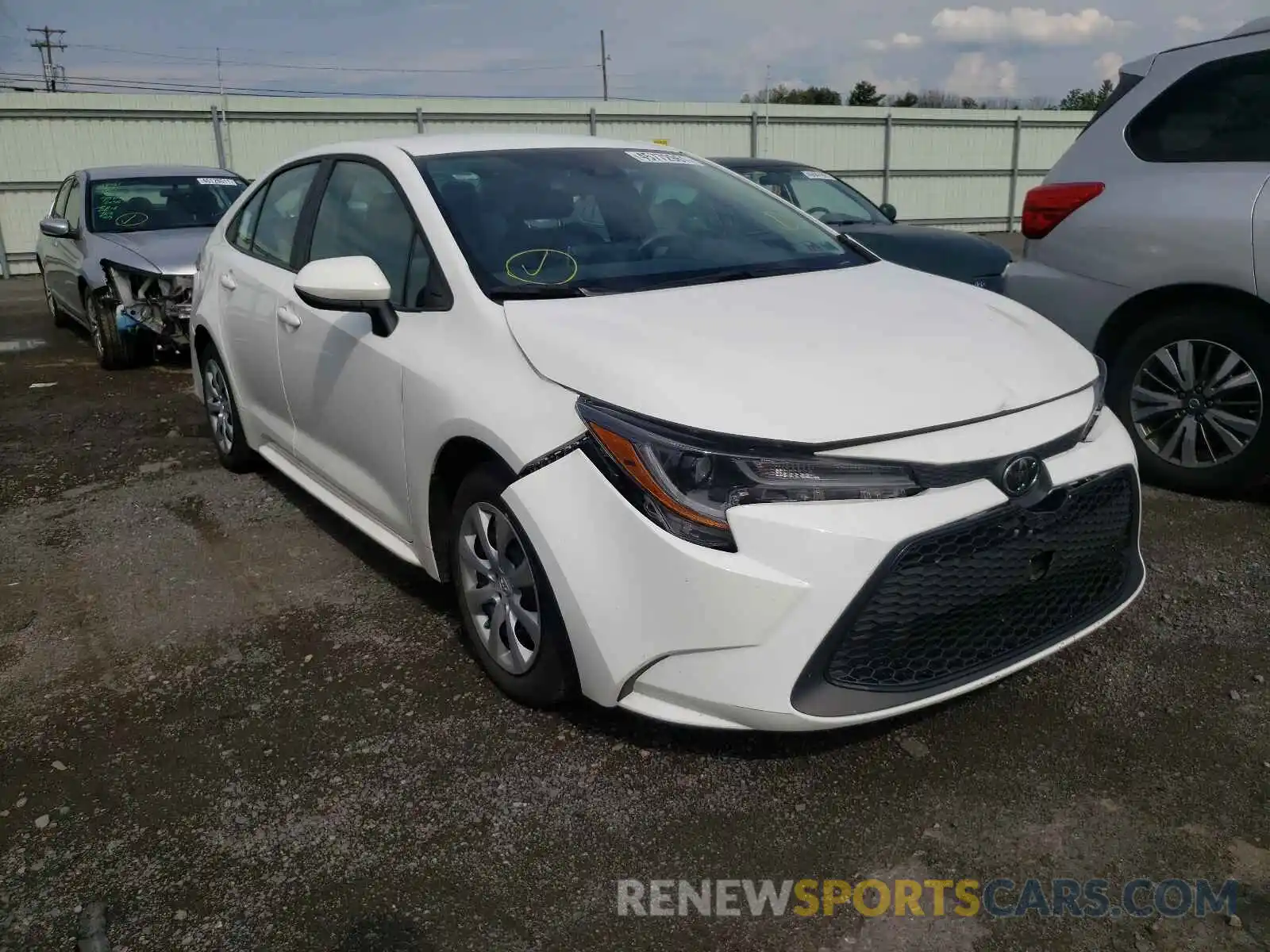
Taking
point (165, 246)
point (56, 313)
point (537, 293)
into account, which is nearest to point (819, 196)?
point (165, 246)

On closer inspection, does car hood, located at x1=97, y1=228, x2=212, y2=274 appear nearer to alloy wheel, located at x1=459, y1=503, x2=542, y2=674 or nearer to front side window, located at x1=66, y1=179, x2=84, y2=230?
front side window, located at x1=66, y1=179, x2=84, y2=230

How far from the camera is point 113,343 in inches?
318

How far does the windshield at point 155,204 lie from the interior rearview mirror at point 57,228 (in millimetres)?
212

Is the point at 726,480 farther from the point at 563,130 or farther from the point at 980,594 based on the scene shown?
the point at 563,130

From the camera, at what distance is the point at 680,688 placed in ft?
7.88

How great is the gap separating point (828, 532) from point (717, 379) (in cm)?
47

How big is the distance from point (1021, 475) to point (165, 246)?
289 inches

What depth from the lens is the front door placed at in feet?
10.8

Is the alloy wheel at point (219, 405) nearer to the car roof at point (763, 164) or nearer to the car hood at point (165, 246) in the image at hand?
the car hood at point (165, 246)

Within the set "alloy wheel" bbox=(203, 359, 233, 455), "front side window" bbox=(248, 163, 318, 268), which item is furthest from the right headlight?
"alloy wheel" bbox=(203, 359, 233, 455)

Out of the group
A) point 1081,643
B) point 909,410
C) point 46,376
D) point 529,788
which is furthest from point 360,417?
point 46,376

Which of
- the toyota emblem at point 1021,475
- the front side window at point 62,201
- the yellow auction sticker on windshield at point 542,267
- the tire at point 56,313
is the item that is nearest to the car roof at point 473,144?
the yellow auction sticker on windshield at point 542,267

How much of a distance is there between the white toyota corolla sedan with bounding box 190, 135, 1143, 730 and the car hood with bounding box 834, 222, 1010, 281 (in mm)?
3490

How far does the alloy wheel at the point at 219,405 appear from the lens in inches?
200
